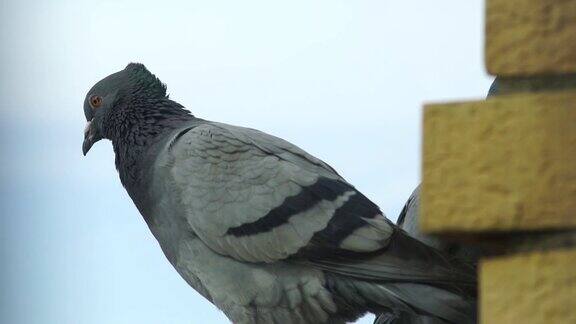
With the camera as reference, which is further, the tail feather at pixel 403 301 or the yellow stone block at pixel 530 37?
the tail feather at pixel 403 301

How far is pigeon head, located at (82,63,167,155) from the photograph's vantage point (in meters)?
8.61

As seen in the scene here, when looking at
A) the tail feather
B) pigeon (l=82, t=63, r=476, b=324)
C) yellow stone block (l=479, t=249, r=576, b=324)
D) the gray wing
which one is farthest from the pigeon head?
yellow stone block (l=479, t=249, r=576, b=324)

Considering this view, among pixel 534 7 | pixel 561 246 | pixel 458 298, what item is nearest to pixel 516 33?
pixel 534 7

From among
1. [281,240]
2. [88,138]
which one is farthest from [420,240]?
[88,138]

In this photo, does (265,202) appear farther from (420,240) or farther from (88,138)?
(88,138)

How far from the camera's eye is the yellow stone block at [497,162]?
6.82ft

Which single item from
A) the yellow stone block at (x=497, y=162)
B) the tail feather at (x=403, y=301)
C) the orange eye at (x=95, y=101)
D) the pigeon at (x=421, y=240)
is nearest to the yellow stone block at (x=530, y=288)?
the yellow stone block at (x=497, y=162)

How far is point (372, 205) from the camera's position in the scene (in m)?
7.06

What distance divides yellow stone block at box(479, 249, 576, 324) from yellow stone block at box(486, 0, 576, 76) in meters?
0.37

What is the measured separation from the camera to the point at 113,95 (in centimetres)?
874

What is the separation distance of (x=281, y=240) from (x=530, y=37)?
4845 millimetres

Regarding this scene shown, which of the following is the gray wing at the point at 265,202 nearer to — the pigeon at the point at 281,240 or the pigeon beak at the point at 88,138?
the pigeon at the point at 281,240

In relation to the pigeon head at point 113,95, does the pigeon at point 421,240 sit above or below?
below

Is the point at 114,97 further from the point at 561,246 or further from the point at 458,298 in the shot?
the point at 561,246
